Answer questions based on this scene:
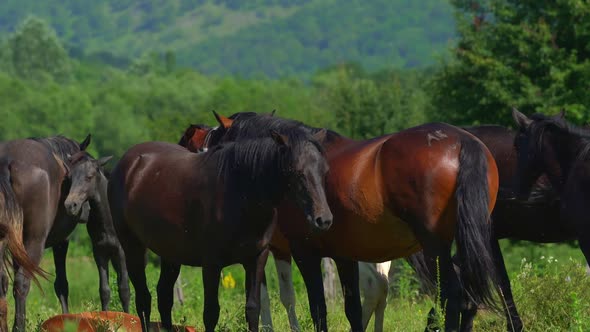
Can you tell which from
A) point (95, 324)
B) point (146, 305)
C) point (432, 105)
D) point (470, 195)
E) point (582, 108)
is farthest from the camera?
point (432, 105)

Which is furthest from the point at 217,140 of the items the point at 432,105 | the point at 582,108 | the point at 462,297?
the point at 432,105

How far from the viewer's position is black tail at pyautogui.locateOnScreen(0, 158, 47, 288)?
27.0ft

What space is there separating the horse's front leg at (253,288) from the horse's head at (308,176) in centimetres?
67

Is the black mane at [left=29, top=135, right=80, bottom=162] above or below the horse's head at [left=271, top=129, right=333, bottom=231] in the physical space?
below

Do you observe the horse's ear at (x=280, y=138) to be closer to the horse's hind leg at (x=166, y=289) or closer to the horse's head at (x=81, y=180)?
the horse's hind leg at (x=166, y=289)

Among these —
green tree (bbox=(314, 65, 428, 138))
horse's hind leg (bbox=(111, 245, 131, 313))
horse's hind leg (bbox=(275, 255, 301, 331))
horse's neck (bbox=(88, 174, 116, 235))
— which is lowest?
green tree (bbox=(314, 65, 428, 138))

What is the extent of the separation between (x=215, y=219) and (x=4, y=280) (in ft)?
6.10

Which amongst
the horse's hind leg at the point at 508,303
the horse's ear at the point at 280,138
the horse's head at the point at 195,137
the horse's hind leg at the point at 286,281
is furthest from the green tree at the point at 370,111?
the horse's ear at the point at 280,138

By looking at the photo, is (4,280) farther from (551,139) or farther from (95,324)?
(551,139)

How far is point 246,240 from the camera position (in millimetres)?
8281

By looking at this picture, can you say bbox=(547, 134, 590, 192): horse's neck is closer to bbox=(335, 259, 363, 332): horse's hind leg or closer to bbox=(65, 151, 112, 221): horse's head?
bbox=(335, 259, 363, 332): horse's hind leg

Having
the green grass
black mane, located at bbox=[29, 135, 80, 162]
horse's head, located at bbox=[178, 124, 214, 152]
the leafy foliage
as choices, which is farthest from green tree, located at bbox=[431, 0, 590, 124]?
black mane, located at bbox=[29, 135, 80, 162]

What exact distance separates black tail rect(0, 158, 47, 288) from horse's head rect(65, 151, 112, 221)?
1128 mm

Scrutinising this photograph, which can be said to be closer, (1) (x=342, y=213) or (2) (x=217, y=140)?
(1) (x=342, y=213)
